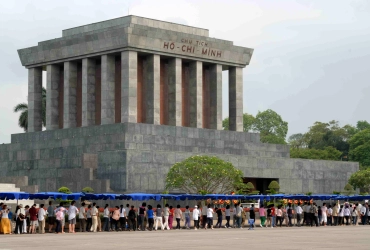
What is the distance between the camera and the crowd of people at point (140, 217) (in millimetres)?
39812

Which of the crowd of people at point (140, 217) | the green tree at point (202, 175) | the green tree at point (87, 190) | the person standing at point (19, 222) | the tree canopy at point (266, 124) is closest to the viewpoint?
the person standing at point (19, 222)

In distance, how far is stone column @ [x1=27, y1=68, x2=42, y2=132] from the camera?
226 ft

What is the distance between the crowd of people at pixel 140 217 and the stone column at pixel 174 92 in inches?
591

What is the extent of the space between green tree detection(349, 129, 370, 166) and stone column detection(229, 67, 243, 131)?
42627mm

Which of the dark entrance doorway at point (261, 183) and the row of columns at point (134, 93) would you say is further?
the dark entrance doorway at point (261, 183)

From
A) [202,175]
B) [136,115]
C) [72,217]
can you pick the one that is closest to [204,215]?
[72,217]

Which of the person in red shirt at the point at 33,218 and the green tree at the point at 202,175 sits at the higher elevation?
the green tree at the point at 202,175

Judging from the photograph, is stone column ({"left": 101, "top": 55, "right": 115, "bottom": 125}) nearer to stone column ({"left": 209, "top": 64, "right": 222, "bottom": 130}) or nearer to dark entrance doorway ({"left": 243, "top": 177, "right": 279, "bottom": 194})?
stone column ({"left": 209, "top": 64, "right": 222, "bottom": 130})

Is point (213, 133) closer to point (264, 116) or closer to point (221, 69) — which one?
point (221, 69)

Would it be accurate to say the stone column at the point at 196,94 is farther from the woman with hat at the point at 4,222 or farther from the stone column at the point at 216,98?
the woman with hat at the point at 4,222

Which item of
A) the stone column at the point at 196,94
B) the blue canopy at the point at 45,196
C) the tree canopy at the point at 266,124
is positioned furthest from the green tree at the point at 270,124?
the blue canopy at the point at 45,196

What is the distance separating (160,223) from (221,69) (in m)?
26.9

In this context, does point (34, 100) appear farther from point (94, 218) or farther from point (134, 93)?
point (94, 218)

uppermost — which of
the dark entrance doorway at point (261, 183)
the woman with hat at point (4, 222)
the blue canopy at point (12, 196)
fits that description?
the dark entrance doorway at point (261, 183)
